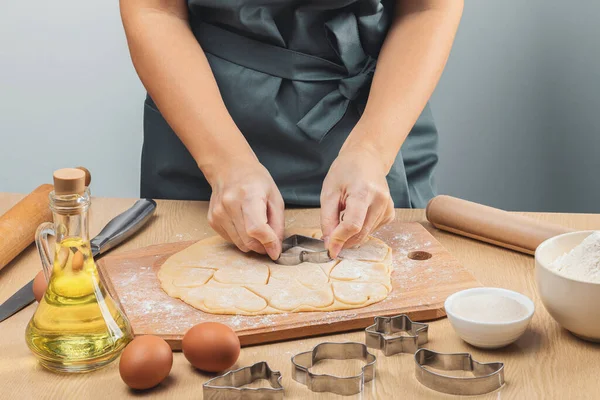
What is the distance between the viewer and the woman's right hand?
130 cm

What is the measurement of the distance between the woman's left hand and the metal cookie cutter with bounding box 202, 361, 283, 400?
37 cm

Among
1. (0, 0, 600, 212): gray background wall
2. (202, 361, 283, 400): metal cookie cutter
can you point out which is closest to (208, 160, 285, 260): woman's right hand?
(202, 361, 283, 400): metal cookie cutter

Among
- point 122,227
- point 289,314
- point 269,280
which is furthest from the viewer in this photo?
point 122,227

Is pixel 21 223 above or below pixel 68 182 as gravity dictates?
below

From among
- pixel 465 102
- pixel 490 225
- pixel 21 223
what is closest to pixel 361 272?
pixel 490 225

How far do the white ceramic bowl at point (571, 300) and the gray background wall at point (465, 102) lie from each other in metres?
1.62

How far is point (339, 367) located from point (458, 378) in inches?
6.5

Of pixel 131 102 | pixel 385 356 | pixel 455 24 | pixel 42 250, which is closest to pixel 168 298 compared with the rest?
pixel 42 250

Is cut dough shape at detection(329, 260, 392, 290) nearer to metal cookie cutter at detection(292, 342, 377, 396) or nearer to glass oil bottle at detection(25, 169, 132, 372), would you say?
metal cookie cutter at detection(292, 342, 377, 396)

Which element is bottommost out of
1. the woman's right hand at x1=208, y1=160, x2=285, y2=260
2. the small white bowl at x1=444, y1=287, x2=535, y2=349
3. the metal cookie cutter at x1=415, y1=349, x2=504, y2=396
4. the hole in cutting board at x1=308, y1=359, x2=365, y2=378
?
the hole in cutting board at x1=308, y1=359, x2=365, y2=378

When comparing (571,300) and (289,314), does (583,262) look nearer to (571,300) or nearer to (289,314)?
(571,300)

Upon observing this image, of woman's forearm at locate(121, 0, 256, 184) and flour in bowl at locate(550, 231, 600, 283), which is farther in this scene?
woman's forearm at locate(121, 0, 256, 184)

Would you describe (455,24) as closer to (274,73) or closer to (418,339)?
(274,73)

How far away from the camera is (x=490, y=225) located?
1410 mm
